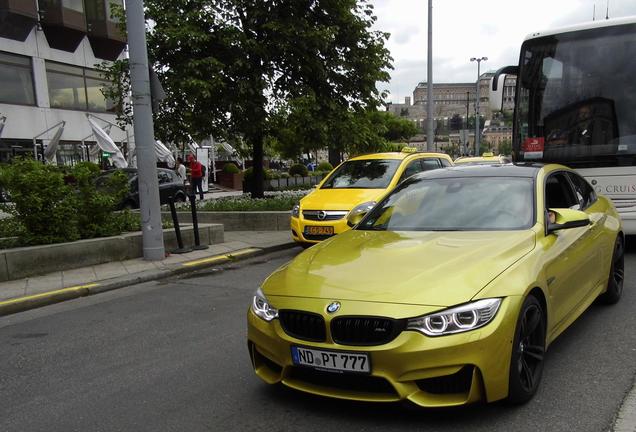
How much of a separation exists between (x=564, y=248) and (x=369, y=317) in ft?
6.33

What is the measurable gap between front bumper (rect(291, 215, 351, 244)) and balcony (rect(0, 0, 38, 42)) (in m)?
→ 22.1

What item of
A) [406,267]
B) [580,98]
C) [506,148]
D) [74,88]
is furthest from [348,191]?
[506,148]

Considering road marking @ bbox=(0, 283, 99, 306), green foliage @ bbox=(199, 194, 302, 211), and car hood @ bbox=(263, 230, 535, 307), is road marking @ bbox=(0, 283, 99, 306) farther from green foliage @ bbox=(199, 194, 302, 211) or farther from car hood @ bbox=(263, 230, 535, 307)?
green foliage @ bbox=(199, 194, 302, 211)

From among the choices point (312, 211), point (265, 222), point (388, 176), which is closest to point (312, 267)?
point (312, 211)

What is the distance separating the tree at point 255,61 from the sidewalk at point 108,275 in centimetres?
456

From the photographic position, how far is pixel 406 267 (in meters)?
3.40

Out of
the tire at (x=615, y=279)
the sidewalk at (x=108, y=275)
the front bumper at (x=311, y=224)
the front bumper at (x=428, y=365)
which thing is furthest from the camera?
the front bumper at (x=311, y=224)

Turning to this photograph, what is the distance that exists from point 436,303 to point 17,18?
28.4m

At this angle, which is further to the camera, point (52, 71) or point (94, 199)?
point (52, 71)

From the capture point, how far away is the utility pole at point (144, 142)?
28.7 ft

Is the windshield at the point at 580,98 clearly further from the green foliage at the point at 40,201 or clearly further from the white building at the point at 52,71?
the white building at the point at 52,71

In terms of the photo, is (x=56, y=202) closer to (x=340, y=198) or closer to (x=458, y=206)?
(x=340, y=198)

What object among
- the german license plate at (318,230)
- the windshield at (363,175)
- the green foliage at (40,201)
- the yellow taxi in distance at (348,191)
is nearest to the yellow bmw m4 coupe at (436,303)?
the yellow taxi in distance at (348,191)

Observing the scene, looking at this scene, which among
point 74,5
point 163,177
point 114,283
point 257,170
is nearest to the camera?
point 114,283
